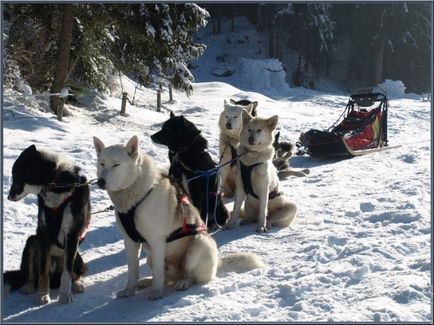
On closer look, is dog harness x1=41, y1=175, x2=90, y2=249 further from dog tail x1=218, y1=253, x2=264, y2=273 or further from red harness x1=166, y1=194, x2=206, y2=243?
dog tail x1=218, y1=253, x2=264, y2=273

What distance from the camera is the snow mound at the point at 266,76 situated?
1064 inches

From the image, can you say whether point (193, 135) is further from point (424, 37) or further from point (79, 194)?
point (424, 37)

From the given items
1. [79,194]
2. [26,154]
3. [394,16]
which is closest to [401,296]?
[79,194]

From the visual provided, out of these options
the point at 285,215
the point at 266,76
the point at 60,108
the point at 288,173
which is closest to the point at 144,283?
the point at 285,215

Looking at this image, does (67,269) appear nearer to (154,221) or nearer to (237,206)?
(154,221)

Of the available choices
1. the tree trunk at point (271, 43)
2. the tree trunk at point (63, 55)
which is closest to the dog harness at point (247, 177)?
the tree trunk at point (63, 55)

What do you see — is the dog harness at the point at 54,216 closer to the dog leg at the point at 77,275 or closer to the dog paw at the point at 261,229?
the dog leg at the point at 77,275

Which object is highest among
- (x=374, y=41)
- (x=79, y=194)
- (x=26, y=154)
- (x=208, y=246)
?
(x=374, y=41)

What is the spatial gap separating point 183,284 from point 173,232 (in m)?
0.41

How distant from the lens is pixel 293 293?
12.0ft

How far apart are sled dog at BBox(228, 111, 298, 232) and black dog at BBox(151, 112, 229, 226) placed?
34 cm

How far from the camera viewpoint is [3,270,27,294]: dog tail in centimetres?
392

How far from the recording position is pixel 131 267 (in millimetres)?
3846

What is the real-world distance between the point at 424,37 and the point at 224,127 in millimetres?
20999
